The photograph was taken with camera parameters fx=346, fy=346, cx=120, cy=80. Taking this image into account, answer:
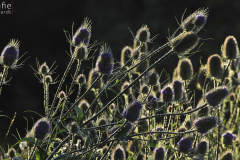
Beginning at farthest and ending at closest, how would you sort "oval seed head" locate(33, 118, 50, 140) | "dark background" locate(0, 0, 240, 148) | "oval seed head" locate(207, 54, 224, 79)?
"dark background" locate(0, 0, 240, 148) < "oval seed head" locate(207, 54, 224, 79) < "oval seed head" locate(33, 118, 50, 140)

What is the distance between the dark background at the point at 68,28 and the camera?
586 centimetres

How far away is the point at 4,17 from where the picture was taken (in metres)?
6.12

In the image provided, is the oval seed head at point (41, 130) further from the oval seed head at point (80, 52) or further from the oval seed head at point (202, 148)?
the oval seed head at point (202, 148)

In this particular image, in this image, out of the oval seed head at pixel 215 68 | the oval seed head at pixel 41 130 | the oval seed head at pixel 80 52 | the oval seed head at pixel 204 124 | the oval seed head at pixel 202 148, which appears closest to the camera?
the oval seed head at pixel 41 130

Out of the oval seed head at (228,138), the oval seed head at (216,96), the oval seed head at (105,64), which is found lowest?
the oval seed head at (228,138)

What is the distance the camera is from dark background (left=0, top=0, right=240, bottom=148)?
5.86m

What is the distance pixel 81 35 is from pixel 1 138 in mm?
4124

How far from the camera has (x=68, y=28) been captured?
638 cm

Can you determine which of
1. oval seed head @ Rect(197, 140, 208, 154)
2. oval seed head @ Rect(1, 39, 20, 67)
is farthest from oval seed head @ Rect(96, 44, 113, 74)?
oval seed head @ Rect(197, 140, 208, 154)

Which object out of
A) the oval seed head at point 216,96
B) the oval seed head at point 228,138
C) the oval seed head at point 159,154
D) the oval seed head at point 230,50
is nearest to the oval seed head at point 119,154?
the oval seed head at point 159,154

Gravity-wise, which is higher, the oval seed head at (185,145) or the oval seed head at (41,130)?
the oval seed head at (41,130)

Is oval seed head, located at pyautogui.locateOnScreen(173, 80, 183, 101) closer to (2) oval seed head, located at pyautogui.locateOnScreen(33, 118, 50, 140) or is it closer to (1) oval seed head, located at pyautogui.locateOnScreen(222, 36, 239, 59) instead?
(1) oval seed head, located at pyautogui.locateOnScreen(222, 36, 239, 59)

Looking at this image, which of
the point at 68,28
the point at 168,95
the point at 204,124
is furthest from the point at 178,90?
the point at 68,28

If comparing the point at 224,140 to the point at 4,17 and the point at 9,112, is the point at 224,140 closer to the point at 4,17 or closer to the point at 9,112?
the point at 9,112
